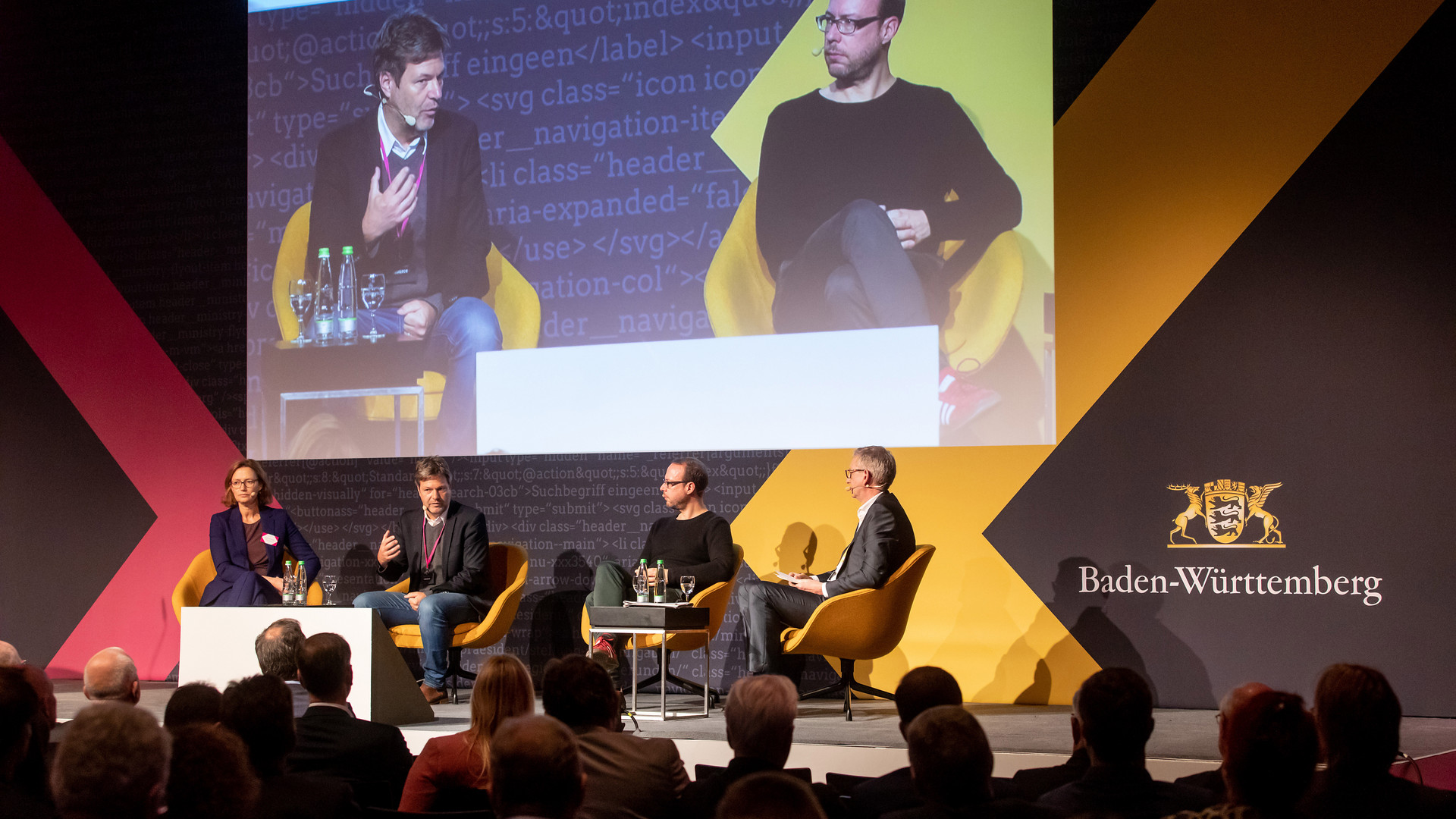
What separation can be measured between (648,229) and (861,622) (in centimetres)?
234

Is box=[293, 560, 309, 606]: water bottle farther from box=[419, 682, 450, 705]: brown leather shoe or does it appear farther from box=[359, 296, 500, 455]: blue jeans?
box=[359, 296, 500, 455]: blue jeans

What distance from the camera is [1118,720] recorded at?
2043mm

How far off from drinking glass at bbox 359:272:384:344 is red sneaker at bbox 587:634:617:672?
228cm

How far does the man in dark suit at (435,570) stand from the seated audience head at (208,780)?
12.2 feet

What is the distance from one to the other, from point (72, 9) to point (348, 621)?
4.82m

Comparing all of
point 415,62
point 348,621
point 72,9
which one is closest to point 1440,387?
point 348,621

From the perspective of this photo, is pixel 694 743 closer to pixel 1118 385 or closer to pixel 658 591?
pixel 658 591

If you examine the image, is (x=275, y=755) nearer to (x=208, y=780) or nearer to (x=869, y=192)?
(x=208, y=780)

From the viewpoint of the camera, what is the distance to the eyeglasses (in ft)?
18.6

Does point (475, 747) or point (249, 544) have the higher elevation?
point (249, 544)

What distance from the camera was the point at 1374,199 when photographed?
498cm

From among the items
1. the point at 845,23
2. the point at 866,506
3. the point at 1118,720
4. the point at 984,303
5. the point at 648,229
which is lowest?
the point at 1118,720

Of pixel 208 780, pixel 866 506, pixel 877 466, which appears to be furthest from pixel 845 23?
pixel 208 780

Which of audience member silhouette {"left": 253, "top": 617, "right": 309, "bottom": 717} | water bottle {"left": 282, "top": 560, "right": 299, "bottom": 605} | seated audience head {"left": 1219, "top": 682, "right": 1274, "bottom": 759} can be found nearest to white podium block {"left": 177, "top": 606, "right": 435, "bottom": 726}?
water bottle {"left": 282, "top": 560, "right": 299, "bottom": 605}
